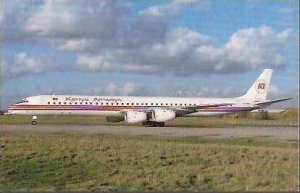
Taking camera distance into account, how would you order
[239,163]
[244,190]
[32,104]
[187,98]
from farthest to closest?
[187,98] → [32,104] → [239,163] → [244,190]

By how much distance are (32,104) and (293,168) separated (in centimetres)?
2299

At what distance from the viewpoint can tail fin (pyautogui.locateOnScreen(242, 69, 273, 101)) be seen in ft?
128

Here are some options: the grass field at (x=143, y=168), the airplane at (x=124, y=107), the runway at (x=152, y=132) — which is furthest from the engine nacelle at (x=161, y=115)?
the grass field at (x=143, y=168)

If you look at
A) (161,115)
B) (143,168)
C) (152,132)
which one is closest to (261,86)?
(161,115)

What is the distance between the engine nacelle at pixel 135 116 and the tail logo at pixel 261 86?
12.2m

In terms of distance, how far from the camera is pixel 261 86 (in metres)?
39.2

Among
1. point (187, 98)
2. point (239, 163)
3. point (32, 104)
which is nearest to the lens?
point (239, 163)

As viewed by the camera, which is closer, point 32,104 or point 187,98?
point 32,104

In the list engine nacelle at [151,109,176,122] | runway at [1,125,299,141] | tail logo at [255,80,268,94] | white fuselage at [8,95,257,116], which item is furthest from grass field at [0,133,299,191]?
tail logo at [255,80,268,94]

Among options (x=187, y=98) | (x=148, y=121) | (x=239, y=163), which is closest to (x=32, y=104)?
(x=148, y=121)

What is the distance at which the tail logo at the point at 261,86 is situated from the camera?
128 ft

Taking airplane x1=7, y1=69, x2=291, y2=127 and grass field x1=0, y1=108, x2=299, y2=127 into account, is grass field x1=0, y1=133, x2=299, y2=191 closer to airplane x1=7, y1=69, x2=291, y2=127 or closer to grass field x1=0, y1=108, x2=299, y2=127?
airplane x1=7, y1=69, x2=291, y2=127

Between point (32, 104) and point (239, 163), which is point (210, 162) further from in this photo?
point (32, 104)

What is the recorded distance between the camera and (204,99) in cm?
3722
